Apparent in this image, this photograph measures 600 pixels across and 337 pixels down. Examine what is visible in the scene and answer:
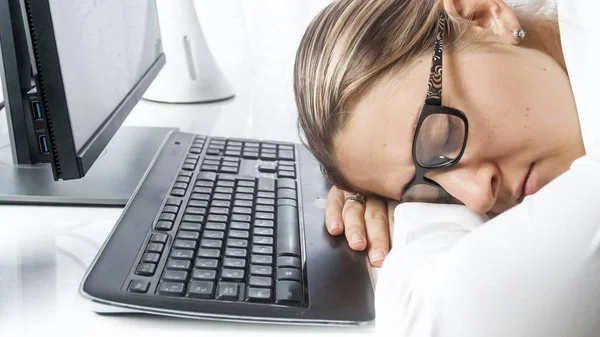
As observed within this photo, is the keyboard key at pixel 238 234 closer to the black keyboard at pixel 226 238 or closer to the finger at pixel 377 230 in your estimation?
the black keyboard at pixel 226 238

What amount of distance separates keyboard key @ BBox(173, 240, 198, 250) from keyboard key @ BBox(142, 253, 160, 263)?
0.07 feet

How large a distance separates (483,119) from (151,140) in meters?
0.49

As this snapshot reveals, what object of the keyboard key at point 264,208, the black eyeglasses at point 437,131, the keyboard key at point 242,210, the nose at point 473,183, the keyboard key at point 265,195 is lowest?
the keyboard key at point 265,195

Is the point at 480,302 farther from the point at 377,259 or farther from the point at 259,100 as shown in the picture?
the point at 259,100

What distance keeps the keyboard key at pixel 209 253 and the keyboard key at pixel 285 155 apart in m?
0.30

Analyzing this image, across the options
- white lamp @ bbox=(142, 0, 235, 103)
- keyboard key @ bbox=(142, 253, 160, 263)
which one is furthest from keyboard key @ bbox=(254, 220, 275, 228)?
white lamp @ bbox=(142, 0, 235, 103)

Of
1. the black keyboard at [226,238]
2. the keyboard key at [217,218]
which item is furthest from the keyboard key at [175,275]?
the keyboard key at [217,218]

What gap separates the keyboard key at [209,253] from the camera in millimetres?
466

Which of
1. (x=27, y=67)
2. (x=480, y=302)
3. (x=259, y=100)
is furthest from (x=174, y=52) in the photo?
(x=480, y=302)

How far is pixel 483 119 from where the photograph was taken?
548 mm

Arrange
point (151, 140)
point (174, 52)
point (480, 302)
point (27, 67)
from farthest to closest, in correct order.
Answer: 1. point (174, 52)
2. point (151, 140)
3. point (27, 67)
4. point (480, 302)

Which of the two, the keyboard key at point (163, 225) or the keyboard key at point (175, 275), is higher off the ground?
the keyboard key at point (175, 275)

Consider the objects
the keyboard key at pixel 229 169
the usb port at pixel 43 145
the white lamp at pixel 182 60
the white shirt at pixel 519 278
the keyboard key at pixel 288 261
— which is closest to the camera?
the white shirt at pixel 519 278

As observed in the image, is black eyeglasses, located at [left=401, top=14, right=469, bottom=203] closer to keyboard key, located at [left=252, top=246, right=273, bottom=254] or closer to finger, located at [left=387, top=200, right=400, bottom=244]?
finger, located at [left=387, top=200, right=400, bottom=244]
